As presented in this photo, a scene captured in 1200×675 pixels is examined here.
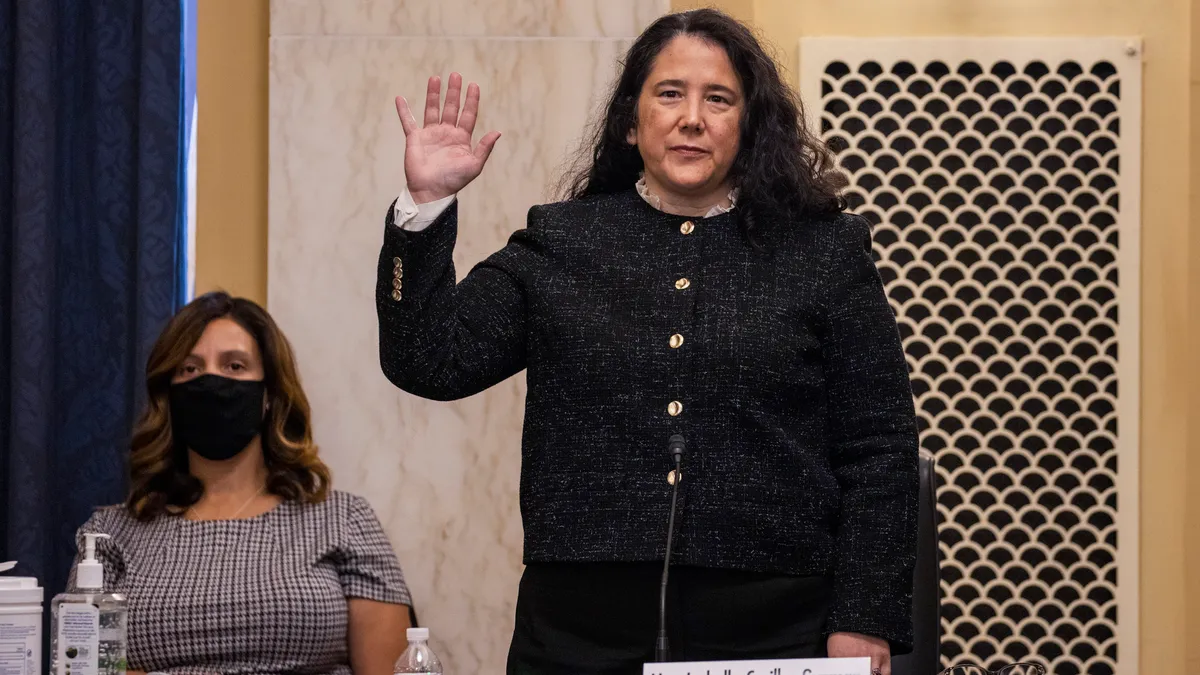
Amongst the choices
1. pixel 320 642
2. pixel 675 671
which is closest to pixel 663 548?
pixel 675 671

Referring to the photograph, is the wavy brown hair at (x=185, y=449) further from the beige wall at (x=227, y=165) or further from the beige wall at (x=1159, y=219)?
the beige wall at (x=1159, y=219)

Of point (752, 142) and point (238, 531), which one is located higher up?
point (752, 142)

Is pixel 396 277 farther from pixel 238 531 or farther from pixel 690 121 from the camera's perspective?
pixel 238 531

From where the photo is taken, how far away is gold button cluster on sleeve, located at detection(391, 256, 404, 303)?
67.3 inches

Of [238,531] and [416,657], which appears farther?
[238,531]

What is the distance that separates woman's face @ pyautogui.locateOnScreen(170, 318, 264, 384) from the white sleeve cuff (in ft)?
3.93

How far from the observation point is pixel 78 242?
10.5 ft

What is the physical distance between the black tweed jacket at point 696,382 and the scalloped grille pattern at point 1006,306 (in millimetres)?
1727

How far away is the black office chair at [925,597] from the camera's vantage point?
2.34m

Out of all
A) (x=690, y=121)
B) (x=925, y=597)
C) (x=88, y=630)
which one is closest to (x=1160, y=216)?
(x=925, y=597)

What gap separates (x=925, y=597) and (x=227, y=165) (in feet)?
5.72

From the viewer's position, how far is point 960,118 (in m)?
3.57

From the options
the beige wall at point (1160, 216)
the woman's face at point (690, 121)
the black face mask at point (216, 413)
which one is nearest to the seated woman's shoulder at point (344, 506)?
the black face mask at point (216, 413)

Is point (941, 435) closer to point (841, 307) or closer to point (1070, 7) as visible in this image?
point (1070, 7)
